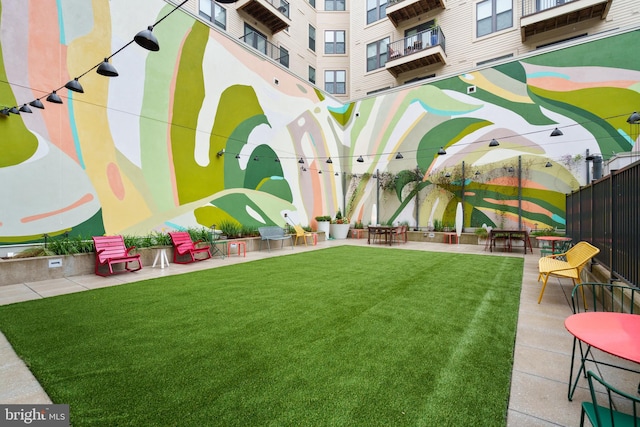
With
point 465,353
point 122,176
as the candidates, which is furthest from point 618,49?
point 122,176

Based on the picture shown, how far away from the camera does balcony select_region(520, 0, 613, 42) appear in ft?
39.7

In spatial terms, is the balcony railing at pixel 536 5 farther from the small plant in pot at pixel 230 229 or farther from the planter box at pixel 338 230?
the small plant in pot at pixel 230 229

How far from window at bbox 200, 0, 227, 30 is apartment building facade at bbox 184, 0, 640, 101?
0.14 ft

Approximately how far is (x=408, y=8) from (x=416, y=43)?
6.11ft

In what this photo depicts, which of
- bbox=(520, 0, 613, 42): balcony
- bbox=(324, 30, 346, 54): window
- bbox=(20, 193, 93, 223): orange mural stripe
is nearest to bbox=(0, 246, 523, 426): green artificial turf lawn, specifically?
bbox=(20, 193, 93, 223): orange mural stripe

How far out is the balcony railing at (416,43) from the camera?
1580cm

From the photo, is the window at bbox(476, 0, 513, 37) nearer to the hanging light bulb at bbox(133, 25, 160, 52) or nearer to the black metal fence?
the black metal fence

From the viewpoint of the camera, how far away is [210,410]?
2.03 metres

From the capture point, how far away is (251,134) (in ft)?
38.1

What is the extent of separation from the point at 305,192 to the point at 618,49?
12.8m

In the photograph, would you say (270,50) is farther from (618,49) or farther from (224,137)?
(618,49)

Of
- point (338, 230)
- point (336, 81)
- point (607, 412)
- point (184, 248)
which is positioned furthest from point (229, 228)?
point (336, 81)

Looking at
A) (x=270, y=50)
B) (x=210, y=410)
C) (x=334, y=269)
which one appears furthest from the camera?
(x=270, y=50)

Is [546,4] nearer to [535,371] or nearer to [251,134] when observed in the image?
[251,134]
